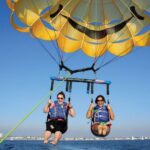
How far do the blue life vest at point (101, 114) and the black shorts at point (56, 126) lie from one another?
1.25 metres

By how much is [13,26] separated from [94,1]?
368 cm

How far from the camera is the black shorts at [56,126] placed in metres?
11.8

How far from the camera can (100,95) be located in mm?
12562

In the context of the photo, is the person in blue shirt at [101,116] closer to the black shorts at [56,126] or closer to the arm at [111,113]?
the arm at [111,113]

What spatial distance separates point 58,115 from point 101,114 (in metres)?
1.67

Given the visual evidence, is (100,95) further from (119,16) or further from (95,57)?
(119,16)

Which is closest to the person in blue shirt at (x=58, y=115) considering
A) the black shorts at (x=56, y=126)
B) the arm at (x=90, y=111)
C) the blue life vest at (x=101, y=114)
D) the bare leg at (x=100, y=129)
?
the black shorts at (x=56, y=126)

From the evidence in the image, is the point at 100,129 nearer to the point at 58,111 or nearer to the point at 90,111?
the point at 90,111

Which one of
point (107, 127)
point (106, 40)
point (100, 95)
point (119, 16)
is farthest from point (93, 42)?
point (107, 127)

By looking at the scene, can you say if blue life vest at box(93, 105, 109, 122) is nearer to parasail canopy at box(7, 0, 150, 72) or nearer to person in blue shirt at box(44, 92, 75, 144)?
person in blue shirt at box(44, 92, 75, 144)

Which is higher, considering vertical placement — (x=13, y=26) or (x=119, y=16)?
(x=119, y=16)

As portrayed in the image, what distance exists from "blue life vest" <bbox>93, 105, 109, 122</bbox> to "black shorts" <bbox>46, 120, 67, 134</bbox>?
49.1 inches

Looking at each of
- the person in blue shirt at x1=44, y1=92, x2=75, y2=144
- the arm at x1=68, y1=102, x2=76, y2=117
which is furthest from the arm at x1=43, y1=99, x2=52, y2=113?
the arm at x1=68, y1=102, x2=76, y2=117

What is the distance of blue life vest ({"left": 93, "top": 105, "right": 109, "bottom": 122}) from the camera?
12.3 m
